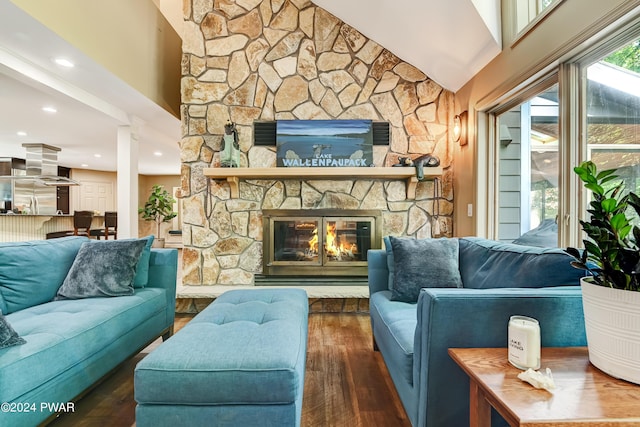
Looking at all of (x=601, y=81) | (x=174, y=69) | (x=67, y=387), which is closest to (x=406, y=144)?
(x=601, y=81)

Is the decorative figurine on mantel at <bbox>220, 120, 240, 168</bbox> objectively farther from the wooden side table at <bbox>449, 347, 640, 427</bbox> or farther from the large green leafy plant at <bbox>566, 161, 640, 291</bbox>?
the large green leafy plant at <bbox>566, 161, 640, 291</bbox>

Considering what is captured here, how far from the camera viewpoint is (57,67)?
2.87 metres

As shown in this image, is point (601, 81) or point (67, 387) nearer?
point (67, 387)

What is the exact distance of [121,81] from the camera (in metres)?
3.12

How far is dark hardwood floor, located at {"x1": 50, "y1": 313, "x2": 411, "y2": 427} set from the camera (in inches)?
61.9

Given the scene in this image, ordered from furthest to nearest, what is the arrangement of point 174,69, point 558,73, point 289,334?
point 174,69 < point 558,73 < point 289,334

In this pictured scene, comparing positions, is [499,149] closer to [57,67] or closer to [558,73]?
[558,73]

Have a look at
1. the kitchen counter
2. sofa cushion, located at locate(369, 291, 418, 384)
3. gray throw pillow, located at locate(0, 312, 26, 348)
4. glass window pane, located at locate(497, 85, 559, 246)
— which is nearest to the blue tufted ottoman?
sofa cushion, located at locate(369, 291, 418, 384)

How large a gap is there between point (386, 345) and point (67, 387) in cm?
151

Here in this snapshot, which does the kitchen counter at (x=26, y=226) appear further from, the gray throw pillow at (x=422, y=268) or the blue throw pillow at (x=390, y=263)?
the gray throw pillow at (x=422, y=268)

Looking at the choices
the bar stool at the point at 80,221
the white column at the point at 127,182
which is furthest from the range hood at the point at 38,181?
the white column at the point at 127,182

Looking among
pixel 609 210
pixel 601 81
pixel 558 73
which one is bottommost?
pixel 609 210

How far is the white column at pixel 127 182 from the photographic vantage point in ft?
13.2

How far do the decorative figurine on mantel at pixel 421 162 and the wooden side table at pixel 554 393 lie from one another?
236cm
